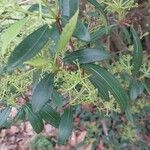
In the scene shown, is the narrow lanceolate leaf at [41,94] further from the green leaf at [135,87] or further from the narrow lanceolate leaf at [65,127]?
the green leaf at [135,87]

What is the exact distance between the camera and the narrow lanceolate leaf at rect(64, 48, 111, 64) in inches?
41.5

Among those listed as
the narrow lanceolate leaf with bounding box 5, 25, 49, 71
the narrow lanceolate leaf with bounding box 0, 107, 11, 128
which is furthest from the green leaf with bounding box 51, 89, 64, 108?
the narrow lanceolate leaf with bounding box 5, 25, 49, 71

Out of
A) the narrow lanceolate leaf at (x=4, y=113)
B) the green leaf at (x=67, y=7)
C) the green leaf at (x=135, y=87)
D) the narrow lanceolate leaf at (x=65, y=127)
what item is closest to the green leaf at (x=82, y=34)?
the green leaf at (x=67, y=7)

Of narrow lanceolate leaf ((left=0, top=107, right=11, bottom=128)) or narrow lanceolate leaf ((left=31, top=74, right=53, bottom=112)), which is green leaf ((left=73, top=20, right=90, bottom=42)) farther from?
narrow lanceolate leaf ((left=0, top=107, right=11, bottom=128))

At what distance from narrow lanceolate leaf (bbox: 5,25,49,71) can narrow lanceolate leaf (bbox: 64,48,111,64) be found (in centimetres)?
9

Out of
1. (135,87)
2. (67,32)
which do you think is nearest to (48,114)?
(135,87)

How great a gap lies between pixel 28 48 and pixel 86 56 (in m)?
0.17

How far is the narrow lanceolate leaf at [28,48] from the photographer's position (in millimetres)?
957

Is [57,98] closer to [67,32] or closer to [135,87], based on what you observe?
[135,87]

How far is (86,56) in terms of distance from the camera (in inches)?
42.4

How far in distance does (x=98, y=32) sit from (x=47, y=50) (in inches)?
9.0

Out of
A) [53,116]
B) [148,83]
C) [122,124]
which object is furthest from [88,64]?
[122,124]

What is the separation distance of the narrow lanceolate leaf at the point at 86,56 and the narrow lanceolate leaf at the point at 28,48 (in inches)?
3.6

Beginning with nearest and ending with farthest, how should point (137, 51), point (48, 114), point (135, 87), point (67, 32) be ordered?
point (67, 32) → point (137, 51) → point (48, 114) → point (135, 87)
